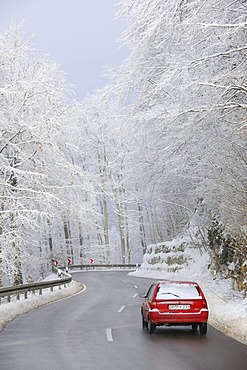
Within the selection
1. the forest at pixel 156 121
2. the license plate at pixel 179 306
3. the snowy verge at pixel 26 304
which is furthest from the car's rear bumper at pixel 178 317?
the snowy verge at pixel 26 304

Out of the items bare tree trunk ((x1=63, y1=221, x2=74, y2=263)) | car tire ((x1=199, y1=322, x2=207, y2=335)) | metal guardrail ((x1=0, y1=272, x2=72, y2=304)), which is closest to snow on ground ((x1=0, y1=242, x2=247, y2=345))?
metal guardrail ((x1=0, y1=272, x2=72, y2=304))

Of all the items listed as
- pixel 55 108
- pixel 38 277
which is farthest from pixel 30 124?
pixel 38 277

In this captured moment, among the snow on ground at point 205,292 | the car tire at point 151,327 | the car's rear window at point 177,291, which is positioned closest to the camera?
the car tire at point 151,327

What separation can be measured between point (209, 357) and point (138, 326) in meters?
5.57

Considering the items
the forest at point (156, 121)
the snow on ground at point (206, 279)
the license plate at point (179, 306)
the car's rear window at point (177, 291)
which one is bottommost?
the snow on ground at point (206, 279)

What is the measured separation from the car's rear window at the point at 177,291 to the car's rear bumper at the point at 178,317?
444mm

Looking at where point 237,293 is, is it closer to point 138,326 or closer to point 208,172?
point 208,172

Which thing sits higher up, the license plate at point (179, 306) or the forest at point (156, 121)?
the forest at point (156, 121)

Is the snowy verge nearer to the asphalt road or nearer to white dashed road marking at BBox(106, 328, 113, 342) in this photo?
the asphalt road

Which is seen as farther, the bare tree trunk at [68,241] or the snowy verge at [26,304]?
the bare tree trunk at [68,241]

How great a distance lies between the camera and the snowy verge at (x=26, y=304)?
18.6 meters

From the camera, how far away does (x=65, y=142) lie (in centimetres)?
2817

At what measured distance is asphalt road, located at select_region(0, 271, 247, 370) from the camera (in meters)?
9.78

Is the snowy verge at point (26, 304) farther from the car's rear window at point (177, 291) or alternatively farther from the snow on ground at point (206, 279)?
the snow on ground at point (206, 279)
